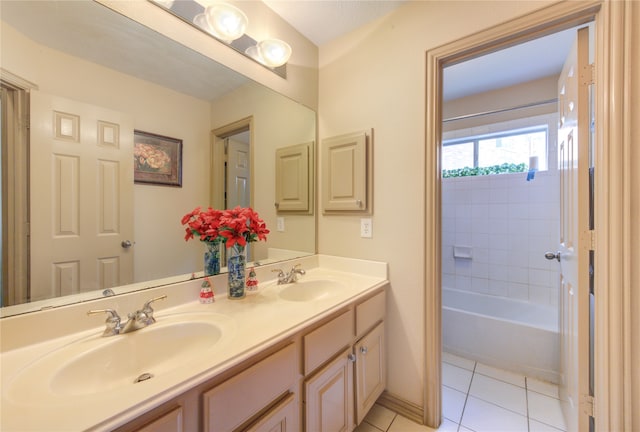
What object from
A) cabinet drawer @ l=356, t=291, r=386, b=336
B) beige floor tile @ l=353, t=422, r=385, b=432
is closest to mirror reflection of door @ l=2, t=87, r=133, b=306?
cabinet drawer @ l=356, t=291, r=386, b=336

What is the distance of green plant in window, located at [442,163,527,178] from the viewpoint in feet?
8.10

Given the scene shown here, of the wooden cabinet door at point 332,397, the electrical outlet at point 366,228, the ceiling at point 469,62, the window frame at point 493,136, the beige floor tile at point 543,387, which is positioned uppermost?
the ceiling at point 469,62

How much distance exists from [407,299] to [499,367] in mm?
1177

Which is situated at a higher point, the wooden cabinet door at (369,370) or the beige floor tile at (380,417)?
the wooden cabinet door at (369,370)

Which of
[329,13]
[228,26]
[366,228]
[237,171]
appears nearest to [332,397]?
[366,228]

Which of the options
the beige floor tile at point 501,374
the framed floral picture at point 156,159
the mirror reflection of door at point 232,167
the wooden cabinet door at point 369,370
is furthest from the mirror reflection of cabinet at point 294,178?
the beige floor tile at point 501,374

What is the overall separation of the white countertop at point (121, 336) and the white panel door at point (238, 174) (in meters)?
0.43

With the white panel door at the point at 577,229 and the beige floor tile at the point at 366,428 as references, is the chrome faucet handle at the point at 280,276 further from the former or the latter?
the white panel door at the point at 577,229

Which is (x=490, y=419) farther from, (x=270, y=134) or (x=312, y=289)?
(x=270, y=134)

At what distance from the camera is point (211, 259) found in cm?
118

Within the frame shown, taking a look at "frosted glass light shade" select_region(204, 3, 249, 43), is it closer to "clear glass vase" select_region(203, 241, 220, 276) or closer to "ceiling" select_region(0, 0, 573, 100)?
"ceiling" select_region(0, 0, 573, 100)

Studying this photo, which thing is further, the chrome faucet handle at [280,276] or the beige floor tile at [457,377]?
the beige floor tile at [457,377]

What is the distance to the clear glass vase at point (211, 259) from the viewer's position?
3.85ft

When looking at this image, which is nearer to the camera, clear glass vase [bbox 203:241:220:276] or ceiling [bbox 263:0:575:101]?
clear glass vase [bbox 203:241:220:276]
